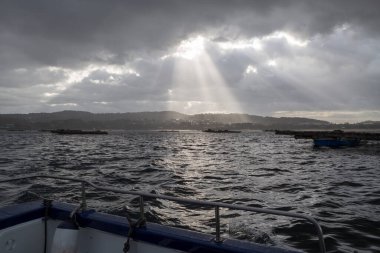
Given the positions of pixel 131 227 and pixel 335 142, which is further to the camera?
pixel 335 142

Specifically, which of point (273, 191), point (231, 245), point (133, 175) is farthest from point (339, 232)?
point (133, 175)

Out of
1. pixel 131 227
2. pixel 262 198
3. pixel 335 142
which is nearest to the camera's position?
pixel 131 227

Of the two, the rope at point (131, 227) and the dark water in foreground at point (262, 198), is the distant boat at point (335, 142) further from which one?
the rope at point (131, 227)

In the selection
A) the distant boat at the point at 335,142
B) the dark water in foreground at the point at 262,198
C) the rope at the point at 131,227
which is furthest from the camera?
the distant boat at the point at 335,142

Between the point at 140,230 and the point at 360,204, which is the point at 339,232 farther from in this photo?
the point at 140,230

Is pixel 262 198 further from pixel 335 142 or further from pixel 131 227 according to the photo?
pixel 335 142

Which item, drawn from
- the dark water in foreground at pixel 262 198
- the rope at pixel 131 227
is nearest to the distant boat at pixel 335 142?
the dark water in foreground at pixel 262 198

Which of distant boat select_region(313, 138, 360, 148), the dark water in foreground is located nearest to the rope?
the dark water in foreground

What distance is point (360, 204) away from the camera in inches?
599

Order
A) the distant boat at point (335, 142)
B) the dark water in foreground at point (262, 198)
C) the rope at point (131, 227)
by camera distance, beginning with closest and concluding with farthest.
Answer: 1. the rope at point (131, 227)
2. the dark water in foreground at point (262, 198)
3. the distant boat at point (335, 142)

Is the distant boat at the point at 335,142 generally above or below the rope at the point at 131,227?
below

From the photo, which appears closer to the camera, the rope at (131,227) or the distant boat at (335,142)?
the rope at (131,227)

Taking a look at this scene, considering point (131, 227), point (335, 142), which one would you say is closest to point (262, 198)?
point (131, 227)

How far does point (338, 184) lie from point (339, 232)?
1079cm
